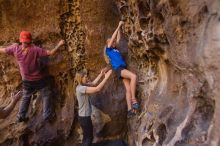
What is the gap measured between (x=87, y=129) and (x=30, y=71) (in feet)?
4.35

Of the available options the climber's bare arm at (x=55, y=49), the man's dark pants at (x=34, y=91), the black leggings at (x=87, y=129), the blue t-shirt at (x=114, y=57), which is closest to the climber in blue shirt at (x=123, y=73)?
the blue t-shirt at (x=114, y=57)

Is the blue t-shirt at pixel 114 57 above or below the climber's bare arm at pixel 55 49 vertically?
below

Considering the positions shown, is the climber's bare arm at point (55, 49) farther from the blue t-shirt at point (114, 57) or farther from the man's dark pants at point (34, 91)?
the blue t-shirt at point (114, 57)

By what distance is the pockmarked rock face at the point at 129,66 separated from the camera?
3947mm

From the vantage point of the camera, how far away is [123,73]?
541 cm

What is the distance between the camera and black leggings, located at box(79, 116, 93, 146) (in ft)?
17.7

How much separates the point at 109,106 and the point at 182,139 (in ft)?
6.72

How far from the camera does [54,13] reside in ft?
20.2

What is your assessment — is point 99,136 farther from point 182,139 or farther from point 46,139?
point 182,139

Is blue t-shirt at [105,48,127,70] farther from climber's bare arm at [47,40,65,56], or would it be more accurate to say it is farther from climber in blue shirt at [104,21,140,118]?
climber's bare arm at [47,40,65,56]

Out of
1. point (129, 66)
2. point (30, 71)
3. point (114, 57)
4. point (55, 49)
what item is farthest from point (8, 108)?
point (129, 66)

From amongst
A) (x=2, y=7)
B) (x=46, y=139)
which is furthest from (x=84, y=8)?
(x=46, y=139)

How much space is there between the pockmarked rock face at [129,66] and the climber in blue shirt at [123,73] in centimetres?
18

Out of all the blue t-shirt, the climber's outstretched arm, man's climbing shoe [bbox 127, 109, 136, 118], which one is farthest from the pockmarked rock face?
the blue t-shirt
